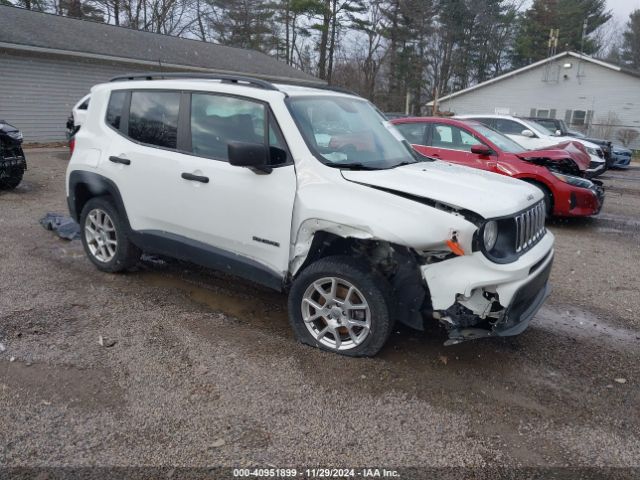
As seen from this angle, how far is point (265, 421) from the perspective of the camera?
3.04 m

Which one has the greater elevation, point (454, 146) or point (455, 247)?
point (454, 146)

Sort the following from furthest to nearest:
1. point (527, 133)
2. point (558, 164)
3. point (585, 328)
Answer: point (527, 133), point (558, 164), point (585, 328)

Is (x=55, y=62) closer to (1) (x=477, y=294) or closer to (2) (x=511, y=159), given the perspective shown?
(2) (x=511, y=159)

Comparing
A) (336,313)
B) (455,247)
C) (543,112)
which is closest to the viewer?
(455,247)

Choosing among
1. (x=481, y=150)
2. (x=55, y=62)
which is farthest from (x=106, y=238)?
(x=55, y=62)

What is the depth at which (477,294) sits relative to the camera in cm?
332

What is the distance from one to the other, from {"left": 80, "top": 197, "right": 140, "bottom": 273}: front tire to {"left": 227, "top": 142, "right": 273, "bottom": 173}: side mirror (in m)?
1.84

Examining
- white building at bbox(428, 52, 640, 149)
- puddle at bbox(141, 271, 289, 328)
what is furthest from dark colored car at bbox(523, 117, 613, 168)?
puddle at bbox(141, 271, 289, 328)

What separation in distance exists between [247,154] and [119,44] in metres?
19.4

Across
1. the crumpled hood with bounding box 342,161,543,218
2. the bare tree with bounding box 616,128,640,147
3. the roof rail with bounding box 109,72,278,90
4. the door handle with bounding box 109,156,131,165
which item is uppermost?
the bare tree with bounding box 616,128,640,147

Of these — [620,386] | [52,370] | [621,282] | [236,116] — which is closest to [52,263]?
[52,370]

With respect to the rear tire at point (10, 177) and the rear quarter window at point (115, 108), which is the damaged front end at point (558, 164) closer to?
the rear quarter window at point (115, 108)

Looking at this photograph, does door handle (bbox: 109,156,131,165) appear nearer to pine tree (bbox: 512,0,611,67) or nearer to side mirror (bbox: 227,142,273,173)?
side mirror (bbox: 227,142,273,173)

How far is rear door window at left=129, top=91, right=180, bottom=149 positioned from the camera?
4.50 m
